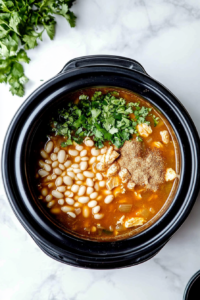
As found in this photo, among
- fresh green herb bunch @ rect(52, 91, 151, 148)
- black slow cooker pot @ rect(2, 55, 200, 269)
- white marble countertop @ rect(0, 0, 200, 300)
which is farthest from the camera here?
white marble countertop @ rect(0, 0, 200, 300)

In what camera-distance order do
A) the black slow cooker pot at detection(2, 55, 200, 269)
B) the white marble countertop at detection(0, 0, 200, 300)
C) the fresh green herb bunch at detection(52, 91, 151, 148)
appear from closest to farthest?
1. the black slow cooker pot at detection(2, 55, 200, 269)
2. the fresh green herb bunch at detection(52, 91, 151, 148)
3. the white marble countertop at detection(0, 0, 200, 300)

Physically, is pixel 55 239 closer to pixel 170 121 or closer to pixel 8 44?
pixel 170 121

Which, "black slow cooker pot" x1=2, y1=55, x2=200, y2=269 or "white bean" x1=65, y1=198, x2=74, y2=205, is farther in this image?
"white bean" x1=65, y1=198, x2=74, y2=205

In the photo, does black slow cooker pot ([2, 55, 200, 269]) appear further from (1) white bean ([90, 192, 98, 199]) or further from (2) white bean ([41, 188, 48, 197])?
(1) white bean ([90, 192, 98, 199])

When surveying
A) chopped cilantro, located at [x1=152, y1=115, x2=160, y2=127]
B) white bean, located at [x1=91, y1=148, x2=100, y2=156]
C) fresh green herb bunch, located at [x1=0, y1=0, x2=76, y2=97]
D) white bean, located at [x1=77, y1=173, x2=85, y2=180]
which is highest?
fresh green herb bunch, located at [x1=0, y1=0, x2=76, y2=97]

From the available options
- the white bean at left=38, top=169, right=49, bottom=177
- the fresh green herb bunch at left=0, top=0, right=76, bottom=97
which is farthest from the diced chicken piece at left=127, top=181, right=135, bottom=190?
the fresh green herb bunch at left=0, top=0, right=76, bottom=97

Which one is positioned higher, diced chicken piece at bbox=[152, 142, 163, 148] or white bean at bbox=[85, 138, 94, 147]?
diced chicken piece at bbox=[152, 142, 163, 148]

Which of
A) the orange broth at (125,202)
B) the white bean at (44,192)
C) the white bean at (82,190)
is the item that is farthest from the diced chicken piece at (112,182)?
the white bean at (44,192)
